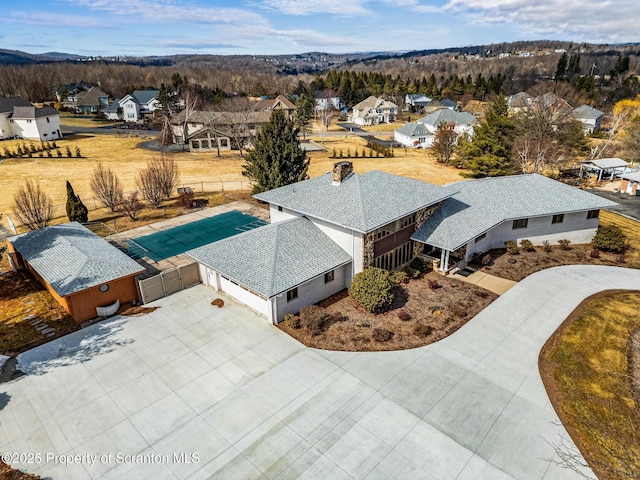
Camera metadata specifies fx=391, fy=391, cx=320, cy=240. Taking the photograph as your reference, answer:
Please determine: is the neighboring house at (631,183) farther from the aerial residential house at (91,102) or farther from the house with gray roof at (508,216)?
the aerial residential house at (91,102)

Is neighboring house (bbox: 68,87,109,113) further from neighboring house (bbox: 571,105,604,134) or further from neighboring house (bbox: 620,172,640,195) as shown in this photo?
neighboring house (bbox: 620,172,640,195)

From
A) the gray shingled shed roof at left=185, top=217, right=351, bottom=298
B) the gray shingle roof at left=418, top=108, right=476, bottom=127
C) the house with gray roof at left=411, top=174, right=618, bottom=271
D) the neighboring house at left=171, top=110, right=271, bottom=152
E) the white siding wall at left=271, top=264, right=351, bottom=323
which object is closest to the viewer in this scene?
the gray shingled shed roof at left=185, top=217, right=351, bottom=298

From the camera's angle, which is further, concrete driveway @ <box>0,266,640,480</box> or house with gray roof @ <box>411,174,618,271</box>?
house with gray roof @ <box>411,174,618,271</box>

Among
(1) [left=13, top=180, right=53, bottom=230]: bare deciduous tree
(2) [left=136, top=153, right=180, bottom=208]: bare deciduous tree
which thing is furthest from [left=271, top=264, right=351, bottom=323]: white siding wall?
(1) [left=13, top=180, right=53, bottom=230]: bare deciduous tree

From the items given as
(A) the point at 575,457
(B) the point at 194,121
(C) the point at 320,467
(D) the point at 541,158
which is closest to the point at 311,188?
(C) the point at 320,467

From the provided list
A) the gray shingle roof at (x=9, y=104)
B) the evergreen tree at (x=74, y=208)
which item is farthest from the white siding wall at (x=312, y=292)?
the gray shingle roof at (x=9, y=104)

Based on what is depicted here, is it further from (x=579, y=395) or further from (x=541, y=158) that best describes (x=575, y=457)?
(x=541, y=158)

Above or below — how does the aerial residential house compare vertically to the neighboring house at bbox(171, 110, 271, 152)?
above
